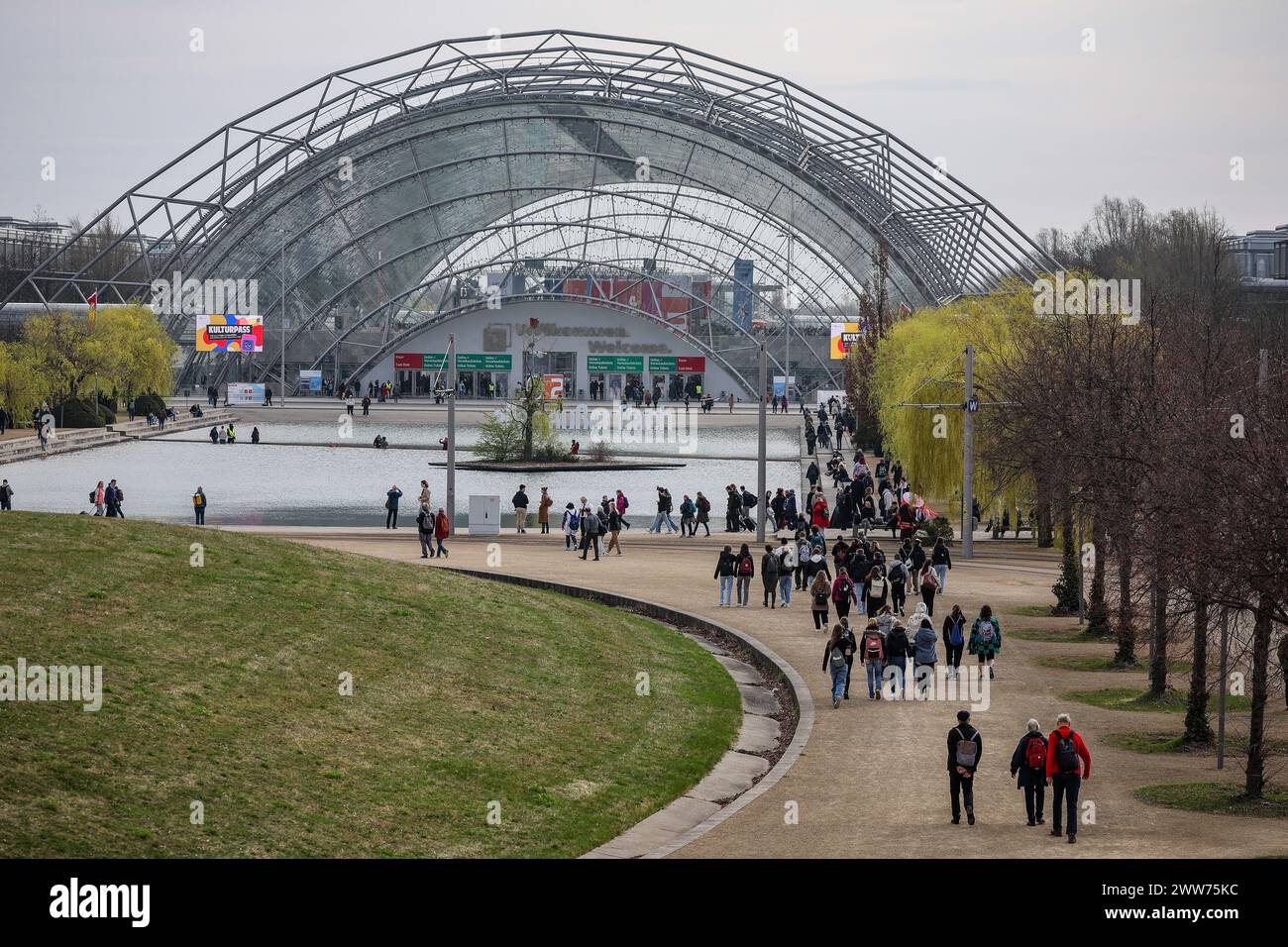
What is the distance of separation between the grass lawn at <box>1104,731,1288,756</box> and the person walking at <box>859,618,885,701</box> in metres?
4.12

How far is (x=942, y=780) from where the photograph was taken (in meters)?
20.3

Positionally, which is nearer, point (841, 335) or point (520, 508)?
point (520, 508)

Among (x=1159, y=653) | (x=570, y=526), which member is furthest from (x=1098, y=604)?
(x=570, y=526)

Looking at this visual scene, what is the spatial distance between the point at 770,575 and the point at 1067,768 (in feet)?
59.5

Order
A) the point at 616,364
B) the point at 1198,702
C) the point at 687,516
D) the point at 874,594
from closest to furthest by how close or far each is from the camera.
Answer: the point at 1198,702 → the point at 874,594 → the point at 687,516 → the point at 616,364

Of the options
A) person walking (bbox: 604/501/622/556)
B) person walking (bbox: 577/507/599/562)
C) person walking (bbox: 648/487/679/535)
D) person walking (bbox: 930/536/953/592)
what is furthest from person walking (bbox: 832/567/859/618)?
person walking (bbox: 648/487/679/535)

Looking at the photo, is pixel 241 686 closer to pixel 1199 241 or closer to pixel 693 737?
pixel 693 737

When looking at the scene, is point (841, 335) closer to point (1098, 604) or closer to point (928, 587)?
point (1098, 604)

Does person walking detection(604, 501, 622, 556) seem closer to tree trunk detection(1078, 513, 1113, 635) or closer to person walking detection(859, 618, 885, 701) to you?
tree trunk detection(1078, 513, 1113, 635)

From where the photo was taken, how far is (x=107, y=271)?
513ft

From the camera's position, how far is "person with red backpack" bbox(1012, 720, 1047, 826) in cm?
1772

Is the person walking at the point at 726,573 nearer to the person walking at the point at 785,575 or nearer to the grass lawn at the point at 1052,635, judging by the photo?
the person walking at the point at 785,575
